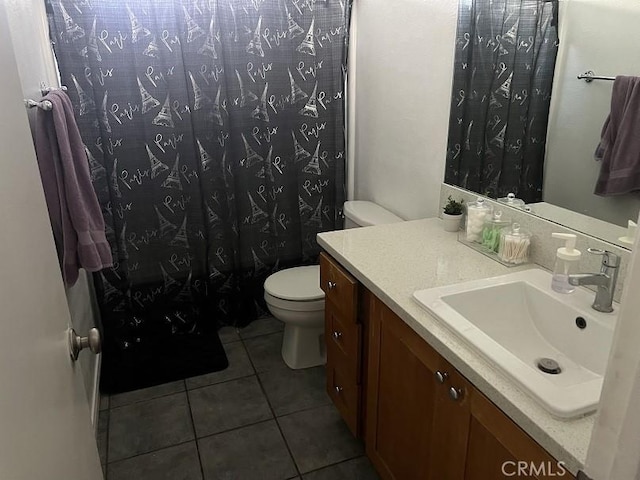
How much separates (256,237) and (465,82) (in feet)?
4.85

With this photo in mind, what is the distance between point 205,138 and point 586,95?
1.82m

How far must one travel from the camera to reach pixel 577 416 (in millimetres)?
864

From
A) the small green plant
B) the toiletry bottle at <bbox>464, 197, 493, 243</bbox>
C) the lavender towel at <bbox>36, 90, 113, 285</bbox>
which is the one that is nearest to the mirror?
the toiletry bottle at <bbox>464, 197, 493, 243</bbox>

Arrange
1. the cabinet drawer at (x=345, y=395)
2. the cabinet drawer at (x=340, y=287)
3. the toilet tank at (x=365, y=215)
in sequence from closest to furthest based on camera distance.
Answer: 1. the cabinet drawer at (x=340, y=287)
2. the cabinet drawer at (x=345, y=395)
3. the toilet tank at (x=365, y=215)

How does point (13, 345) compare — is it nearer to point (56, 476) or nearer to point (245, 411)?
point (56, 476)

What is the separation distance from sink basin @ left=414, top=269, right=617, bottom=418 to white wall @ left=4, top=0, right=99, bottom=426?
1.45 metres

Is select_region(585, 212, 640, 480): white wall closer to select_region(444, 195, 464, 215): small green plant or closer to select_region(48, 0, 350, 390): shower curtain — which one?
select_region(444, 195, 464, 215): small green plant

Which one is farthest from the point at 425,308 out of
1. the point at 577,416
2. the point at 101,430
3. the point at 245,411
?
the point at 101,430

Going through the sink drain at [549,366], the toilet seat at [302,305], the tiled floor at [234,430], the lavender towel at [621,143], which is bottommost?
the tiled floor at [234,430]

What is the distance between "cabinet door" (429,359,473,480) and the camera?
1099 millimetres

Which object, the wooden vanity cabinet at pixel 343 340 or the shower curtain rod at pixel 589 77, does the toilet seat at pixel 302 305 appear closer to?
the wooden vanity cabinet at pixel 343 340

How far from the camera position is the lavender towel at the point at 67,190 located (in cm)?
160

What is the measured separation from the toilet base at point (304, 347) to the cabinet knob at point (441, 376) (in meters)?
1.27

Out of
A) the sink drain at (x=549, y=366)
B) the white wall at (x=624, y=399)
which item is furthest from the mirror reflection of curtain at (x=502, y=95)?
the white wall at (x=624, y=399)
